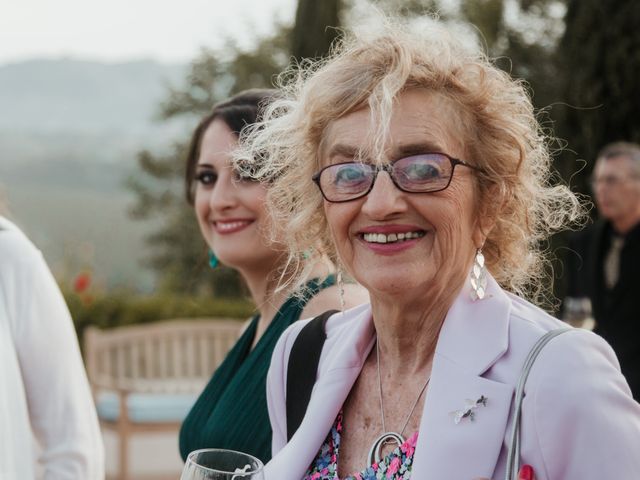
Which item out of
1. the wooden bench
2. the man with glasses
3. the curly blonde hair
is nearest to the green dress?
the curly blonde hair

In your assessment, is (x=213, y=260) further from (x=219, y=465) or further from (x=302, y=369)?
(x=219, y=465)

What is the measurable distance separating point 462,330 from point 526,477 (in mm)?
410

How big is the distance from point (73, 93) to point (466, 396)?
5476 cm

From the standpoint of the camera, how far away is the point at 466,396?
189 centimetres

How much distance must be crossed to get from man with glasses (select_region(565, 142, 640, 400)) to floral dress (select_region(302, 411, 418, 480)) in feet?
12.2

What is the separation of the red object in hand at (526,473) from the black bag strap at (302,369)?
2.33 feet

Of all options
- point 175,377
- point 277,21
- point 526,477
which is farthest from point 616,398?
point 277,21

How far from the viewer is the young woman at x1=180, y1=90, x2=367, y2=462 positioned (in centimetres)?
271

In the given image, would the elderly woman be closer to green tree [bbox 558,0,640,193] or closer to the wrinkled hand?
the wrinkled hand

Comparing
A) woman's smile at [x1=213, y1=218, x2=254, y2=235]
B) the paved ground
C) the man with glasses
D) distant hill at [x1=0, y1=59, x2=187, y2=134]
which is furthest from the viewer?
distant hill at [x1=0, y1=59, x2=187, y2=134]

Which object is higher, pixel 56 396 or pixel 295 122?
pixel 295 122

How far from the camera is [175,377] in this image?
24.4 ft

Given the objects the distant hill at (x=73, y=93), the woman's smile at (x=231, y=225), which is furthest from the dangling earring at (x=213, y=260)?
the distant hill at (x=73, y=93)

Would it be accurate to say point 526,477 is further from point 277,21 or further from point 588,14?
point 277,21
